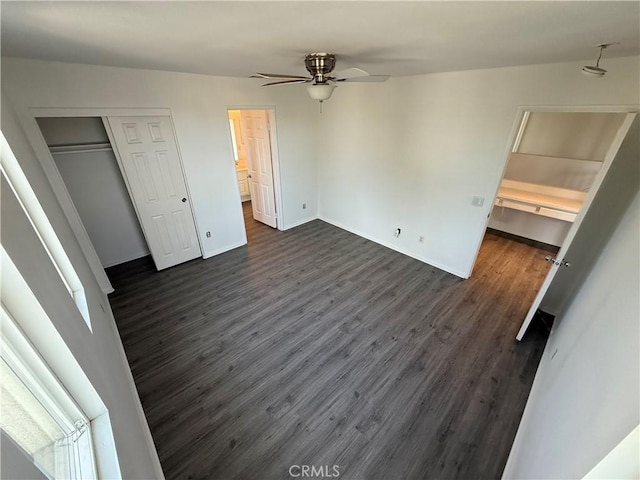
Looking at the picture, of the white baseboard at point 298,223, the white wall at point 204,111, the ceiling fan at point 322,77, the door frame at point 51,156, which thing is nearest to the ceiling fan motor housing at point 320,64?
the ceiling fan at point 322,77

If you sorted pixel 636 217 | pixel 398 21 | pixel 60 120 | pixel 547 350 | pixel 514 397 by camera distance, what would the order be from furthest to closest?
1. pixel 60 120
2. pixel 547 350
3. pixel 514 397
4. pixel 636 217
5. pixel 398 21

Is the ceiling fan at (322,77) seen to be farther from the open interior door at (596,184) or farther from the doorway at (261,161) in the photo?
the doorway at (261,161)

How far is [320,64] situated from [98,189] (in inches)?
132

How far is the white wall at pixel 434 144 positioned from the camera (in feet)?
7.72

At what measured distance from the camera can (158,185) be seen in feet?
10.9

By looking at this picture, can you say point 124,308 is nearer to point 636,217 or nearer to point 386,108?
point 386,108

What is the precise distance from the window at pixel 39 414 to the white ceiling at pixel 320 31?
4.30ft

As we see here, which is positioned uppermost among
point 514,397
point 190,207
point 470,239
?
point 190,207

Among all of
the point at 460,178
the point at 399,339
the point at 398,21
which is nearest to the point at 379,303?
the point at 399,339

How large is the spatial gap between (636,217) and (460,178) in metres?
1.69

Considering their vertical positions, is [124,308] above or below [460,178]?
below

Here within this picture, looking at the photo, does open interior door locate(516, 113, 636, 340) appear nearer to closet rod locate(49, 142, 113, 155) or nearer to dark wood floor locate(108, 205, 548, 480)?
dark wood floor locate(108, 205, 548, 480)

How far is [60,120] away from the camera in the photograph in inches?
117

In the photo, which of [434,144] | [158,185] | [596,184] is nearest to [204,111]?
[158,185]
